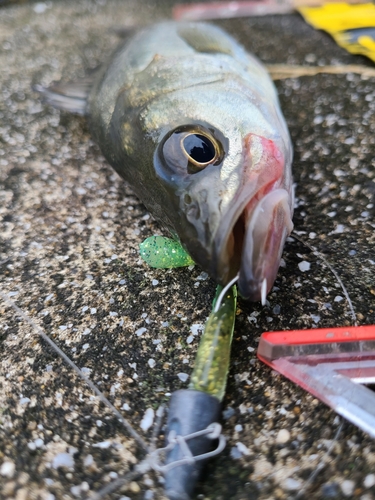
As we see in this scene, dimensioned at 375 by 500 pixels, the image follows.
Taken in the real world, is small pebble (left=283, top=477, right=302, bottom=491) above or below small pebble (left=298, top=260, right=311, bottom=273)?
below

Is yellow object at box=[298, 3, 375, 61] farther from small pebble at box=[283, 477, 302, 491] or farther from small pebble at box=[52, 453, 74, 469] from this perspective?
small pebble at box=[52, 453, 74, 469]

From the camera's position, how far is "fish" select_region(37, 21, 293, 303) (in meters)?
1.43

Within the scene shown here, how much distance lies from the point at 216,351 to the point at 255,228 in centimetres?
47

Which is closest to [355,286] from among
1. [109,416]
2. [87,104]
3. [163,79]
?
[109,416]

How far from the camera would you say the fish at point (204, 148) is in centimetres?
143

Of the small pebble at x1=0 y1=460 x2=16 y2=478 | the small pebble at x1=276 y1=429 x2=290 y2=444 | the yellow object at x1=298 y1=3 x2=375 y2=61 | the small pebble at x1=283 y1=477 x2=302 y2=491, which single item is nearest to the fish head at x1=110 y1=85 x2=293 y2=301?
the small pebble at x1=276 y1=429 x2=290 y2=444

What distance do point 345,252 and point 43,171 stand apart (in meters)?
1.75

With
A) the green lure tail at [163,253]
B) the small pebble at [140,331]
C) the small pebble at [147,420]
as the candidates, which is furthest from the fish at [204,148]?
the small pebble at [147,420]

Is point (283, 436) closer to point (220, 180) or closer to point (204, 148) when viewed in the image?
point (220, 180)

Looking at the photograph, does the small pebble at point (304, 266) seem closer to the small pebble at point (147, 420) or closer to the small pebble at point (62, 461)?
the small pebble at point (147, 420)

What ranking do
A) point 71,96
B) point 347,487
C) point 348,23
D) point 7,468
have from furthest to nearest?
point 348,23 → point 71,96 → point 7,468 → point 347,487

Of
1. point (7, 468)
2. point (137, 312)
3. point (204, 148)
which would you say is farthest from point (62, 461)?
point (204, 148)

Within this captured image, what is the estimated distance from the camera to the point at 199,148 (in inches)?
61.7

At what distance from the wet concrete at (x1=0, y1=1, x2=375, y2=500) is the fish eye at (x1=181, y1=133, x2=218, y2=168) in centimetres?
51
